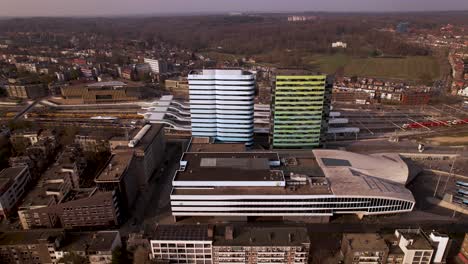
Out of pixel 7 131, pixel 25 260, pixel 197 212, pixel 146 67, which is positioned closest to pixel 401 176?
pixel 197 212

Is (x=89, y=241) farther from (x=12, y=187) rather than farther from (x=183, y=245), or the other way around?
(x=12, y=187)

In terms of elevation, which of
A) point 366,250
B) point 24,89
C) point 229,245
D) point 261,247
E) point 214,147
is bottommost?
point 366,250

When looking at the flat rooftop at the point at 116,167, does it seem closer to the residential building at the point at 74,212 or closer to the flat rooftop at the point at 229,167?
the residential building at the point at 74,212

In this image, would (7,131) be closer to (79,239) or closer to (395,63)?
(79,239)

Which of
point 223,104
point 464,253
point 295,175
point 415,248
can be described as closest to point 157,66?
point 223,104

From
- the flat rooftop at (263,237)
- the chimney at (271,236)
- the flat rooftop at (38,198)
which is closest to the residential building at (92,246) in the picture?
the flat rooftop at (38,198)
